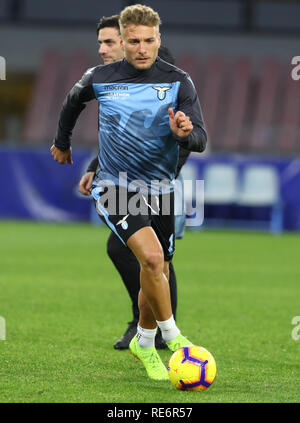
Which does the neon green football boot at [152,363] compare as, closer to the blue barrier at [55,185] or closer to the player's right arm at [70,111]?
the player's right arm at [70,111]

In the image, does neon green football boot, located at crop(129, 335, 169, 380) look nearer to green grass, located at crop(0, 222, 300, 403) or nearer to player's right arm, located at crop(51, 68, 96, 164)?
green grass, located at crop(0, 222, 300, 403)

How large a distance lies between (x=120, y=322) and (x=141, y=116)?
2441mm

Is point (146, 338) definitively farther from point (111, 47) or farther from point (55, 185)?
point (55, 185)

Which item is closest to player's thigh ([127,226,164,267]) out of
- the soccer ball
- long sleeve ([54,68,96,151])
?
the soccer ball

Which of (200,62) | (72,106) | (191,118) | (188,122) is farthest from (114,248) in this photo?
(200,62)

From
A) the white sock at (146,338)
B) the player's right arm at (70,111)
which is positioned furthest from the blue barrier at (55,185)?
the white sock at (146,338)

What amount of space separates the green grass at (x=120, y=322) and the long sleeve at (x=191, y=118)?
52.5 inches

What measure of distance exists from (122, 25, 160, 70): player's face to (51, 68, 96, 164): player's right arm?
33 centimetres

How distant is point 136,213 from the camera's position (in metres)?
5.12

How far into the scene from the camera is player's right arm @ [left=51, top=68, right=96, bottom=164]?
539 cm

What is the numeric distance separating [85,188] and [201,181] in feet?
36.3

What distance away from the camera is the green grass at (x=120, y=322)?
15.6 feet

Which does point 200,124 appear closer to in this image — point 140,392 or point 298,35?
point 140,392
